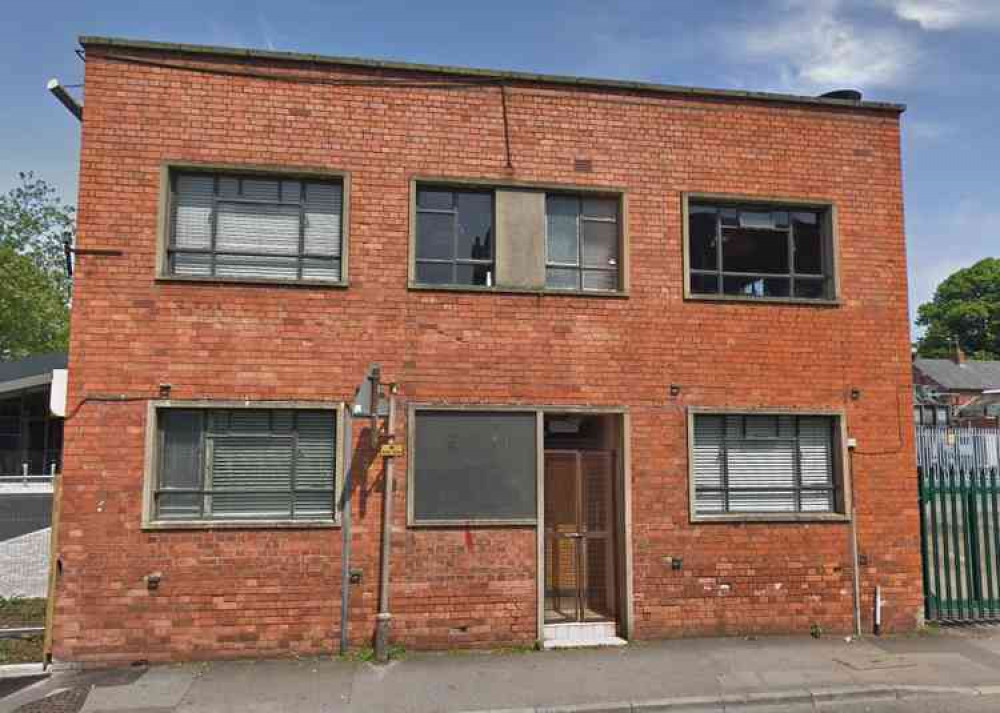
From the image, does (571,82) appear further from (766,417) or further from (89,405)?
(89,405)

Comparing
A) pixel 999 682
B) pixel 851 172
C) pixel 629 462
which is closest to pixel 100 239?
pixel 629 462

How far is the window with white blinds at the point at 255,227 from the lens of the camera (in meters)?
7.94

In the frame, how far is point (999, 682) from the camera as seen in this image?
6.80m

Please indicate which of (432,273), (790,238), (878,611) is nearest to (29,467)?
(432,273)

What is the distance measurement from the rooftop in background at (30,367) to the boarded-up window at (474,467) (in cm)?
1181

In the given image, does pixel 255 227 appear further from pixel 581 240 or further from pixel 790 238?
pixel 790 238

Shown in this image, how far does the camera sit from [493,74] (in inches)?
331

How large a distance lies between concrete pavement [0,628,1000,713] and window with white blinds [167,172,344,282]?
4.11 meters

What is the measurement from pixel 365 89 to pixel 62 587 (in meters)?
6.16

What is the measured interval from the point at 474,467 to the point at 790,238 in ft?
16.0

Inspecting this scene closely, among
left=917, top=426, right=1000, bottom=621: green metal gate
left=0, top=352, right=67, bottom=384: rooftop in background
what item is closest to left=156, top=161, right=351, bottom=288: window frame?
left=917, top=426, right=1000, bottom=621: green metal gate

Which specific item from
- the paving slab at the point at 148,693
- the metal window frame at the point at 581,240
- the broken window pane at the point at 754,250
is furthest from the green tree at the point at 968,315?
the paving slab at the point at 148,693

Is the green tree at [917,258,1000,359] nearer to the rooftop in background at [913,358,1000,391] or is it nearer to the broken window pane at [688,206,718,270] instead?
the rooftop in background at [913,358,1000,391]

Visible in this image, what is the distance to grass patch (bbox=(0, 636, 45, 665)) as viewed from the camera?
7.27 metres
